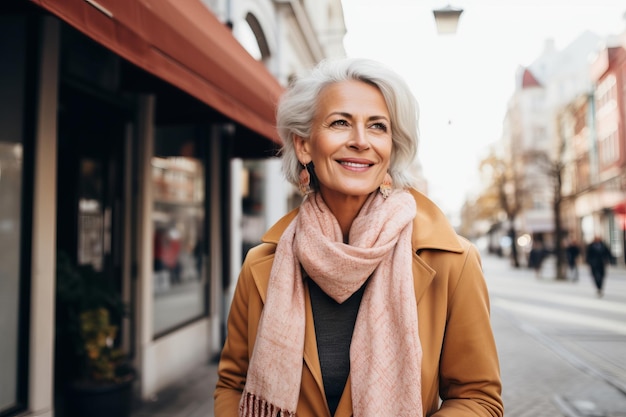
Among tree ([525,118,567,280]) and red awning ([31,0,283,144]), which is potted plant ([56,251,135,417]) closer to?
red awning ([31,0,283,144])

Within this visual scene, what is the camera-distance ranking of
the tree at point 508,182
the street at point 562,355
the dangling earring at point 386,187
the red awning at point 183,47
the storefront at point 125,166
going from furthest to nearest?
the tree at point 508,182 < the street at point 562,355 < the storefront at point 125,166 < the red awning at point 183,47 < the dangling earring at point 386,187

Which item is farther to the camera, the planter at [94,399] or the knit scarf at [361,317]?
the planter at [94,399]

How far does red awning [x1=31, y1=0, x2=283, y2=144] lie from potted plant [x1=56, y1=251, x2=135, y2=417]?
196 cm

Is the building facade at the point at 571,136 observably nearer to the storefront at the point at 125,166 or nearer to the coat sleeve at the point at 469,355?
the storefront at the point at 125,166

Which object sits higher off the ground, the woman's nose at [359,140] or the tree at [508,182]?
the tree at [508,182]

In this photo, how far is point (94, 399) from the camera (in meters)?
4.41

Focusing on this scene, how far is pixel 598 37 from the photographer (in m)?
53.3

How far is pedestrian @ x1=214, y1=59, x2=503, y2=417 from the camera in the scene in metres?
1.60

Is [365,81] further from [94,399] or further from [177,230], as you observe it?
[177,230]

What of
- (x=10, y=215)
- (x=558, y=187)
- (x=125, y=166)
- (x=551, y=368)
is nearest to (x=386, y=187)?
(x=10, y=215)

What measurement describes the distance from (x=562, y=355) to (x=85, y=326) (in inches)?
256

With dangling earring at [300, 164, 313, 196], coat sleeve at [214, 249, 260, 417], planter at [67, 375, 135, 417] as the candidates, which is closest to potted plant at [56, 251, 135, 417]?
planter at [67, 375, 135, 417]

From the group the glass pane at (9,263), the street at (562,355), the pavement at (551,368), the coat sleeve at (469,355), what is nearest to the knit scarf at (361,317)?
the coat sleeve at (469,355)

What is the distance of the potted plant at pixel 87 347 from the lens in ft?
14.5
